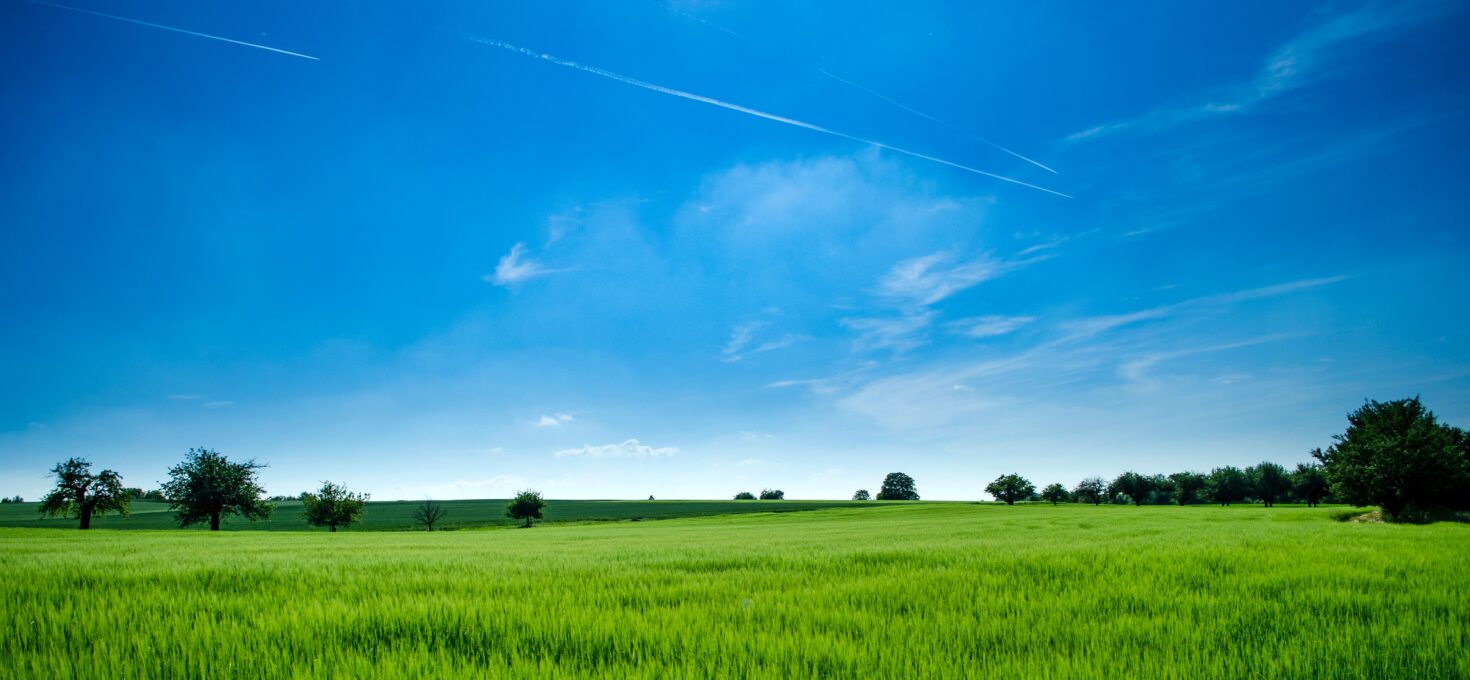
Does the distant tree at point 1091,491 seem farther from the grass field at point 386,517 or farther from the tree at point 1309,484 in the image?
the grass field at point 386,517

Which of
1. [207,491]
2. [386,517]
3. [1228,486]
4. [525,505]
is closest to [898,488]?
[1228,486]

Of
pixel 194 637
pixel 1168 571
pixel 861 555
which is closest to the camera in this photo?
pixel 194 637

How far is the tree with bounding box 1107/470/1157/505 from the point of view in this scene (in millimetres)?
146750

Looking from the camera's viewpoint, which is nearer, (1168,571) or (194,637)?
(194,637)

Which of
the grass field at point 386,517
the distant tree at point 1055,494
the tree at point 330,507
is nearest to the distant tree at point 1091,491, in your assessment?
the distant tree at point 1055,494

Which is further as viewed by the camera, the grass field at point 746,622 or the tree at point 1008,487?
the tree at point 1008,487

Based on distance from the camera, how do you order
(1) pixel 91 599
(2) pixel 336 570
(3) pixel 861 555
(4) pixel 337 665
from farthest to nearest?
(3) pixel 861 555
(2) pixel 336 570
(1) pixel 91 599
(4) pixel 337 665

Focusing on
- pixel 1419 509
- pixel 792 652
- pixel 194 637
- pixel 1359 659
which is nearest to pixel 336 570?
pixel 194 637

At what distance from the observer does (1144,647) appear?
4273 mm

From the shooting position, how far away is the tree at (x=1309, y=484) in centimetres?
10531

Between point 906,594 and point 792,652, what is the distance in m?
2.69

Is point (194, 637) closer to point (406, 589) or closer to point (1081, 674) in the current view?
point (406, 589)

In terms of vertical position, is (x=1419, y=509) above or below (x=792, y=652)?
below

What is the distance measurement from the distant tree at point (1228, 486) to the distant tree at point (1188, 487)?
5.82 m
